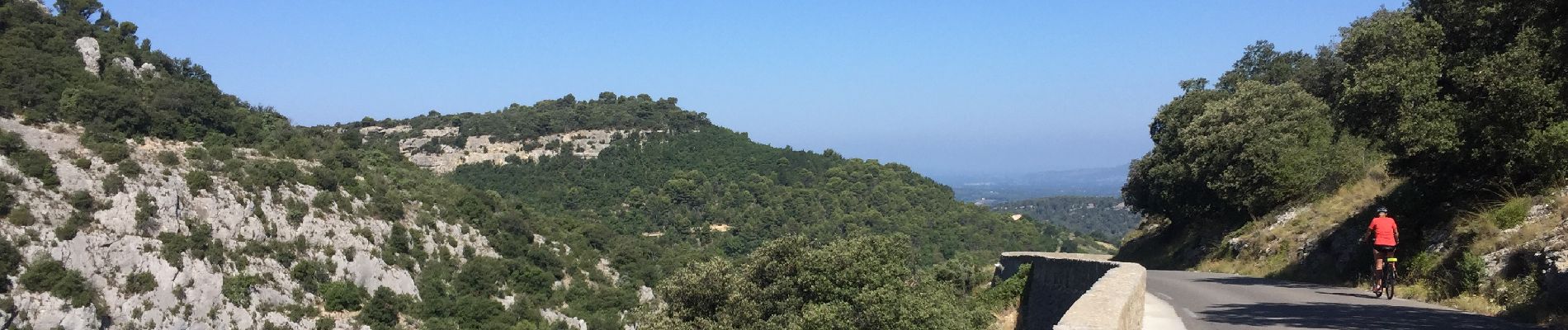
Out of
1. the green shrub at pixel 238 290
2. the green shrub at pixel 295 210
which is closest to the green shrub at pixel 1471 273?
the green shrub at pixel 238 290

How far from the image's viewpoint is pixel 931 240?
10775 centimetres

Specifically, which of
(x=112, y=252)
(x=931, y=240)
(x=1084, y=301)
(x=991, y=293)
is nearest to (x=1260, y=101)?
(x=991, y=293)

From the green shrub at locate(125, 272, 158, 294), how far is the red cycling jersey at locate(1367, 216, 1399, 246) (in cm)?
4321

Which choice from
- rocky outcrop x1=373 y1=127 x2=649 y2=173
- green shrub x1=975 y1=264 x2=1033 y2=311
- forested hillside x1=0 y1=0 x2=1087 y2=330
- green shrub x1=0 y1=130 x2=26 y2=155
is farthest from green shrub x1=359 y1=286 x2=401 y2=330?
rocky outcrop x1=373 y1=127 x2=649 y2=173

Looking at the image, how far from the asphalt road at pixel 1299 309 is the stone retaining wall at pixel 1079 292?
3.07 feet

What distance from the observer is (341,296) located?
152 feet

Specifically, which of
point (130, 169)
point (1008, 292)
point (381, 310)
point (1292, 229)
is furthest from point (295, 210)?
point (1292, 229)

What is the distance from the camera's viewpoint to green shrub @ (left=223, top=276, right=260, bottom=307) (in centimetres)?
4250

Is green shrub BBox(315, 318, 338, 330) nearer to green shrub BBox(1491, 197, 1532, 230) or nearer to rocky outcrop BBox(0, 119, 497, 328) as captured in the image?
rocky outcrop BBox(0, 119, 497, 328)

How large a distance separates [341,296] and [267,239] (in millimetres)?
5147

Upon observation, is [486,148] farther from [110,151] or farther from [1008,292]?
[1008,292]

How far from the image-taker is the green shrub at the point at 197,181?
47312 millimetres

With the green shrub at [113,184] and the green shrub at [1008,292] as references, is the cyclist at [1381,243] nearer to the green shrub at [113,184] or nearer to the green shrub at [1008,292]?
the green shrub at [1008,292]

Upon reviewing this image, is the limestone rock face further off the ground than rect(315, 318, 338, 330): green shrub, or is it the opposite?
the limestone rock face
